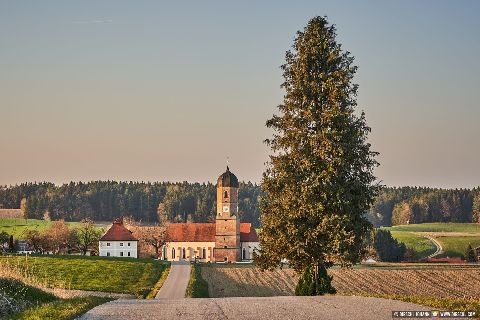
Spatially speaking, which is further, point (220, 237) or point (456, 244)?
point (456, 244)

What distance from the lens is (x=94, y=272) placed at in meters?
74.9

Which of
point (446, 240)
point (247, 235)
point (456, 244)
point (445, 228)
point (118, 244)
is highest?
point (445, 228)

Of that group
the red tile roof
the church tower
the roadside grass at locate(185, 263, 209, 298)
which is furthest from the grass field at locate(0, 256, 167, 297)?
the red tile roof

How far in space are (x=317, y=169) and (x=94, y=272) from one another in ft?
124

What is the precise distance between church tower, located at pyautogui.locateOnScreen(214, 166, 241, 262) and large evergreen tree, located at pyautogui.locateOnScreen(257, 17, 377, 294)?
254ft

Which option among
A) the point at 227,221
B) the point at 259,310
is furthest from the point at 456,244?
the point at 259,310

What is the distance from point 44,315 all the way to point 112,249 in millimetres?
103177

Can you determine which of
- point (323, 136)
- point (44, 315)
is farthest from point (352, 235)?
point (44, 315)

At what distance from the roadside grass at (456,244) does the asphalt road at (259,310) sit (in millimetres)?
117939

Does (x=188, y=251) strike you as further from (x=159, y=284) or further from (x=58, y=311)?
(x=58, y=311)

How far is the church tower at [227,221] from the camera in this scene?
12356 centimetres

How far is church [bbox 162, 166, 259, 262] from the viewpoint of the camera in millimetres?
124125

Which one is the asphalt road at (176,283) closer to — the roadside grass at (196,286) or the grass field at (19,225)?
the roadside grass at (196,286)

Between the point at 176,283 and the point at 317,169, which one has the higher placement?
the point at 317,169
